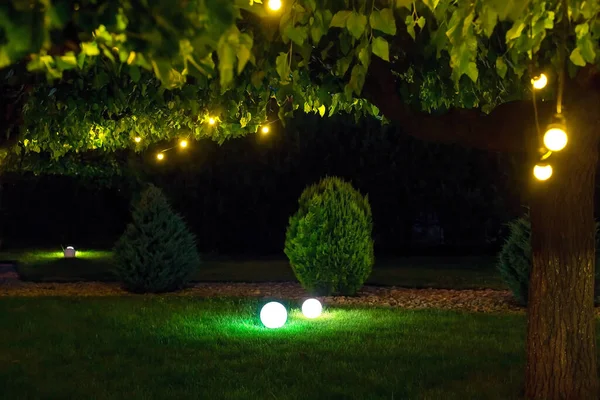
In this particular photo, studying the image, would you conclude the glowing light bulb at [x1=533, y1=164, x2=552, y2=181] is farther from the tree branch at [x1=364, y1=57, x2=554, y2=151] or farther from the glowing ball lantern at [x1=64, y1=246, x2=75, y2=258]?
the glowing ball lantern at [x1=64, y1=246, x2=75, y2=258]

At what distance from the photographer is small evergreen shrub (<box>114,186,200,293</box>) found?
51.1 ft

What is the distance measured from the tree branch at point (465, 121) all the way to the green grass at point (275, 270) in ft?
35.2

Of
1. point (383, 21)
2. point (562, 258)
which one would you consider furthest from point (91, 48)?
point (562, 258)

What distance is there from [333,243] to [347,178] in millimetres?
10364

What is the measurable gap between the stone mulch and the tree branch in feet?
23.5

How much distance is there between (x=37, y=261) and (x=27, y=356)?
16.0 m

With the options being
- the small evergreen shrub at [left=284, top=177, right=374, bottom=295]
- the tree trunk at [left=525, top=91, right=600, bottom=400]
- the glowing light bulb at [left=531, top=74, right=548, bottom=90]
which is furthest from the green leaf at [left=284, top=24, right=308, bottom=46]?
the small evergreen shrub at [left=284, top=177, right=374, bottom=295]

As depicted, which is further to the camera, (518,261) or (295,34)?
(518,261)

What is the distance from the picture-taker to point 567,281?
6469 millimetres

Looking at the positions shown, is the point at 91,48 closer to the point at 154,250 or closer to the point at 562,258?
the point at 562,258

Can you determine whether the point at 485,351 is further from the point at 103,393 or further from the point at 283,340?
the point at 103,393

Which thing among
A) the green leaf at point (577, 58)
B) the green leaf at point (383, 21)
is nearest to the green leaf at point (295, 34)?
the green leaf at point (383, 21)

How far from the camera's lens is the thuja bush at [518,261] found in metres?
13.2

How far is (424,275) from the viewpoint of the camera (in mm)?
20031
